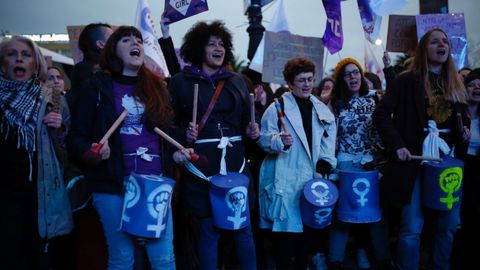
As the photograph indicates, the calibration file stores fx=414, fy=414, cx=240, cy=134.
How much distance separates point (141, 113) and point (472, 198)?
303 cm

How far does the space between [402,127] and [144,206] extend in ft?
7.45

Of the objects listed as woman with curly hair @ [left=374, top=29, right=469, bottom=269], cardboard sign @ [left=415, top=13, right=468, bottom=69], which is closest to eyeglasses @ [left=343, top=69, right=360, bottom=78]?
woman with curly hair @ [left=374, top=29, right=469, bottom=269]

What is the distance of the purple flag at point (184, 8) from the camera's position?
15.9 ft

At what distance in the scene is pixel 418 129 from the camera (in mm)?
3482

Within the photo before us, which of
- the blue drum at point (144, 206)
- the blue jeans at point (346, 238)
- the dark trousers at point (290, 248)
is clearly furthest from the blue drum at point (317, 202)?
the blue drum at point (144, 206)

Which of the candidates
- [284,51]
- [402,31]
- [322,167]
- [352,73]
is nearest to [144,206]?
[322,167]

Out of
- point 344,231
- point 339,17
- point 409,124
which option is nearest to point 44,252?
point 344,231

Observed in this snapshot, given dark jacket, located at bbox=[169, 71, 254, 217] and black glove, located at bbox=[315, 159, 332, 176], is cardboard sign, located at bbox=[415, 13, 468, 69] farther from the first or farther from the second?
dark jacket, located at bbox=[169, 71, 254, 217]

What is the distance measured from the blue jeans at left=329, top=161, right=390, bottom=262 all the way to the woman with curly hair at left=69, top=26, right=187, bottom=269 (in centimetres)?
177

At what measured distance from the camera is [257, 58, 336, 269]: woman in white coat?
3.50 m

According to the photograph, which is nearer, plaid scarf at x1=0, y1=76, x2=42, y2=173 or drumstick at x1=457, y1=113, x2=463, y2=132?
plaid scarf at x1=0, y1=76, x2=42, y2=173

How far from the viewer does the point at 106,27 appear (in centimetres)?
358

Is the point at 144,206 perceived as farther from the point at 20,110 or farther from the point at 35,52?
the point at 35,52

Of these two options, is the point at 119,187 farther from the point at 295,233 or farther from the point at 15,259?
the point at 295,233
